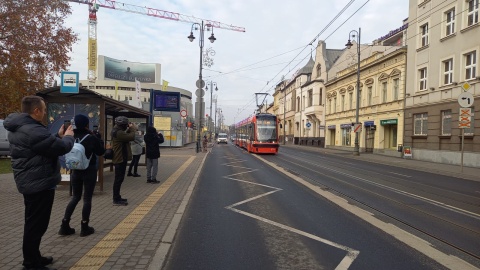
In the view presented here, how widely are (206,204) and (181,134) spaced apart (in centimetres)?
3184

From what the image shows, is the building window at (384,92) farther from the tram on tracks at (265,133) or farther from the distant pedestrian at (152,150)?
the distant pedestrian at (152,150)

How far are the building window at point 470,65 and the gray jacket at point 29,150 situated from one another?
24232 mm

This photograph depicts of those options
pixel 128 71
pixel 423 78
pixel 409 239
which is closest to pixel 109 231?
pixel 409 239

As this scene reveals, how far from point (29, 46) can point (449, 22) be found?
26.5m

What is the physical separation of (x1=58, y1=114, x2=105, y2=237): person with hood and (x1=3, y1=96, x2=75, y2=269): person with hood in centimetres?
139

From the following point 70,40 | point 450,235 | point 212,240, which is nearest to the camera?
point 212,240

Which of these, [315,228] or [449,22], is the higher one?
[449,22]

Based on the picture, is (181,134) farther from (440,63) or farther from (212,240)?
(212,240)

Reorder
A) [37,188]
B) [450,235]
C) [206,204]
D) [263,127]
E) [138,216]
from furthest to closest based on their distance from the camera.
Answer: [263,127] < [206,204] < [138,216] < [450,235] < [37,188]

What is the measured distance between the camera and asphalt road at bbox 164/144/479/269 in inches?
188

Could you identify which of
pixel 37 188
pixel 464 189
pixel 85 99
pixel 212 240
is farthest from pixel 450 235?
pixel 85 99

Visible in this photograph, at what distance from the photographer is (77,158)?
5430mm

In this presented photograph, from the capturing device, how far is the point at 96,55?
8262 centimetres

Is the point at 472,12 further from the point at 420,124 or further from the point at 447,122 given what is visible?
the point at 420,124
